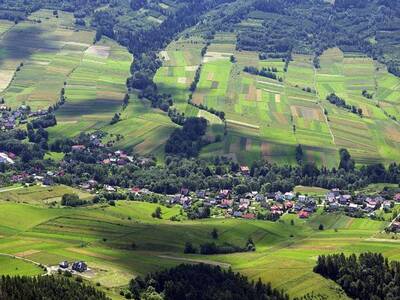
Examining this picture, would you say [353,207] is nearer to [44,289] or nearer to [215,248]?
[215,248]

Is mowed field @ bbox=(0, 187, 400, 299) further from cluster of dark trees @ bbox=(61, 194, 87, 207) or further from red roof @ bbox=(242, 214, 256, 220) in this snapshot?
red roof @ bbox=(242, 214, 256, 220)

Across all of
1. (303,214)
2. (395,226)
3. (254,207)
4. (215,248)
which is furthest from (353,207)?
(215,248)

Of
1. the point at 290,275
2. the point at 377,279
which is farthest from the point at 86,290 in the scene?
the point at 377,279

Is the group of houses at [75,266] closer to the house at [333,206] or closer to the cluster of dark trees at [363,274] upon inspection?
the cluster of dark trees at [363,274]

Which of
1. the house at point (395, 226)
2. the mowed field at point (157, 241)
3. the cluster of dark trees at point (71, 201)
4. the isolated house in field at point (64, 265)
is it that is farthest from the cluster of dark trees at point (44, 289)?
the house at point (395, 226)

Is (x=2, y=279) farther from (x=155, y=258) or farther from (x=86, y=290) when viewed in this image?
(x=155, y=258)

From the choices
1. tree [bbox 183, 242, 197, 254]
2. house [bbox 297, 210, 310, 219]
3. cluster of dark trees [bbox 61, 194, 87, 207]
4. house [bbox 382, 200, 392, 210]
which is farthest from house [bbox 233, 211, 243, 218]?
cluster of dark trees [bbox 61, 194, 87, 207]
